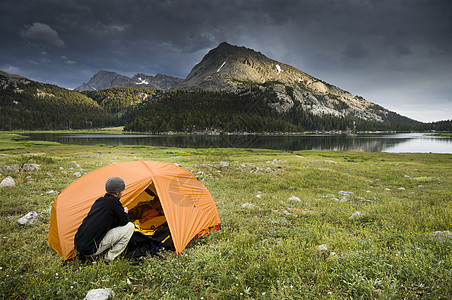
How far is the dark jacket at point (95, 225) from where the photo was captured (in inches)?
207

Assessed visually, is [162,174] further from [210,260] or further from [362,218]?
[362,218]

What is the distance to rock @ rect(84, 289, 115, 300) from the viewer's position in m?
4.11

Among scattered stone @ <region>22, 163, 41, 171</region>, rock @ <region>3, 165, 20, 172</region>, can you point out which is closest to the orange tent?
rock @ <region>3, 165, 20, 172</region>

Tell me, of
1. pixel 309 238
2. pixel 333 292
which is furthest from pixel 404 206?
pixel 333 292

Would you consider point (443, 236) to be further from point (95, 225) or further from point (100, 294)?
point (95, 225)

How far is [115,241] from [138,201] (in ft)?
10.8

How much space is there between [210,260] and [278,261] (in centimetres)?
182

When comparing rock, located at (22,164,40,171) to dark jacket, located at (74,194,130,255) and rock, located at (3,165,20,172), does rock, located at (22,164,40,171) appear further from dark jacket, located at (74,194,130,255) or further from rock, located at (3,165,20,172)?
dark jacket, located at (74,194,130,255)

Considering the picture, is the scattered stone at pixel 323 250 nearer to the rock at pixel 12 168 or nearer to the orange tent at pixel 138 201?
the orange tent at pixel 138 201

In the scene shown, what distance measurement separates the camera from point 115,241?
219 inches

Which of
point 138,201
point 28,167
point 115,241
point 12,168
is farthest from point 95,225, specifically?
point 28,167

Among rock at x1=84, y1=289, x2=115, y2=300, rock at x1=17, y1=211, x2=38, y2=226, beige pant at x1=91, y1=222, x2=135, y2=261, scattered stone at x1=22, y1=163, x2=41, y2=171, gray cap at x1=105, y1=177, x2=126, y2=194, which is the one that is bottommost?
rock at x1=84, y1=289, x2=115, y2=300

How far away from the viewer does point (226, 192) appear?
13398 mm

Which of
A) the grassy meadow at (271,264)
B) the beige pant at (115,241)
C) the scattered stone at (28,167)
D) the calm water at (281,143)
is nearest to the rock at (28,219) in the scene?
the grassy meadow at (271,264)
